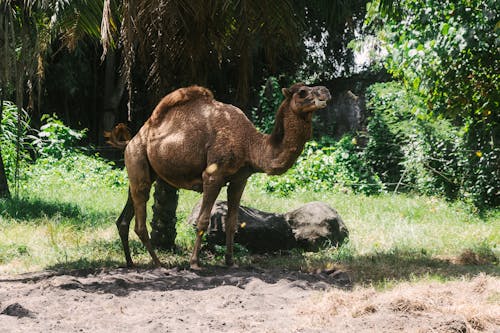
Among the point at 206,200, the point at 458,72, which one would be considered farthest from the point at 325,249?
the point at 458,72

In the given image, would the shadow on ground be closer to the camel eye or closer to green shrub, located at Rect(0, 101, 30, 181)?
the camel eye

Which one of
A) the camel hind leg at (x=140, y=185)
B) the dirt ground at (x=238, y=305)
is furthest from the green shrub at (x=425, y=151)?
the camel hind leg at (x=140, y=185)

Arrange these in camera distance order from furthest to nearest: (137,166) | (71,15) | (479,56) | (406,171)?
1. (406,171)
2. (479,56)
3. (71,15)
4. (137,166)

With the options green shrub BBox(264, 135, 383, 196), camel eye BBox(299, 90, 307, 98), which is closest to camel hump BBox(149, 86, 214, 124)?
camel eye BBox(299, 90, 307, 98)

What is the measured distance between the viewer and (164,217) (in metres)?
8.06

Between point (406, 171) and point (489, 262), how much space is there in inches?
213

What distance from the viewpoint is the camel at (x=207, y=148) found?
6.34 m

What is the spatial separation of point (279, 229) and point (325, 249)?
64 centimetres

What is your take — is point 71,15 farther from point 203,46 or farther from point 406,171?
point 406,171

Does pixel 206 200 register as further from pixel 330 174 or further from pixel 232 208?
pixel 330 174

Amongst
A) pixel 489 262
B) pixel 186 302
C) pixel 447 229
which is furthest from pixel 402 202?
pixel 186 302

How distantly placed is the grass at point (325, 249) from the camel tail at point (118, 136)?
1341 millimetres

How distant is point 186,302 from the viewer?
5.30 metres

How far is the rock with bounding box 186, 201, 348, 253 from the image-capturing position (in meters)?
8.10
